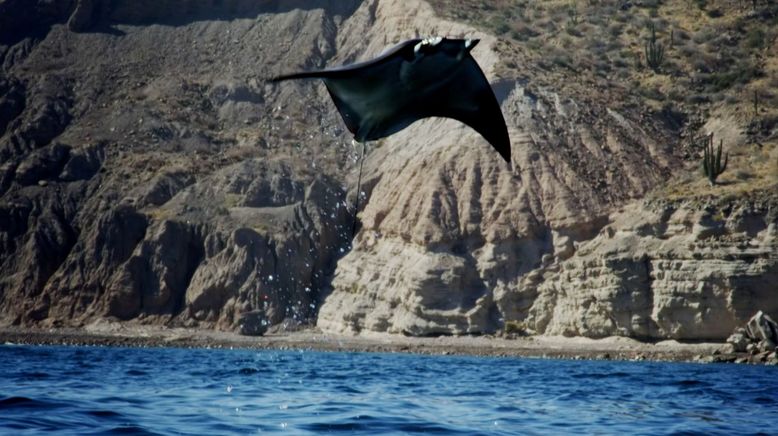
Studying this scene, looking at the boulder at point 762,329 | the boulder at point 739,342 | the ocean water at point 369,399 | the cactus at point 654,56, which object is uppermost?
the cactus at point 654,56

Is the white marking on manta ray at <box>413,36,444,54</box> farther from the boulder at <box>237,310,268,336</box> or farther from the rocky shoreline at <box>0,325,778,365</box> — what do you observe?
the boulder at <box>237,310,268,336</box>

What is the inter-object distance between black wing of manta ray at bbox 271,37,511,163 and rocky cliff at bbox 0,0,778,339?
112 ft

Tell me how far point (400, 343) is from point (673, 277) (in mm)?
12370

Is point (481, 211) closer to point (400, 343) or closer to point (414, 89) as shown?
point (400, 343)

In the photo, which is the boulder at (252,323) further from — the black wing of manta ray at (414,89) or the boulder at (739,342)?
the black wing of manta ray at (414,89)

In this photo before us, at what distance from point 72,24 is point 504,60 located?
3559 centimetres

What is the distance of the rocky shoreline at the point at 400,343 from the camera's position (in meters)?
43.2

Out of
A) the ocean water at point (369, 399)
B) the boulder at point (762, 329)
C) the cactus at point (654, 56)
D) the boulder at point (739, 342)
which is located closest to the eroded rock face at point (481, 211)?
the cactus at point (654, 56)

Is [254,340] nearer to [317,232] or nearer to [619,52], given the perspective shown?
[317,232]

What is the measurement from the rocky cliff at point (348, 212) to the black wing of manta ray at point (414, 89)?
3413 cm

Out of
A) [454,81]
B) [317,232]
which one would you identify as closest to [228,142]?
[317,232]

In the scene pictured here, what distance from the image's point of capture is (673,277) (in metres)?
45.3

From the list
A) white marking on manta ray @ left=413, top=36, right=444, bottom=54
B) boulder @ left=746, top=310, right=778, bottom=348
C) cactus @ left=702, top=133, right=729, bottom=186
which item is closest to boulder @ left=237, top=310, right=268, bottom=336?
cactus @ left=702, top=133, right=729, bottom=186

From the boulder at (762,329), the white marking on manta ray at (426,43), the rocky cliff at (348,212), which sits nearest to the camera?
the white marking on manta ray at (426,43)
